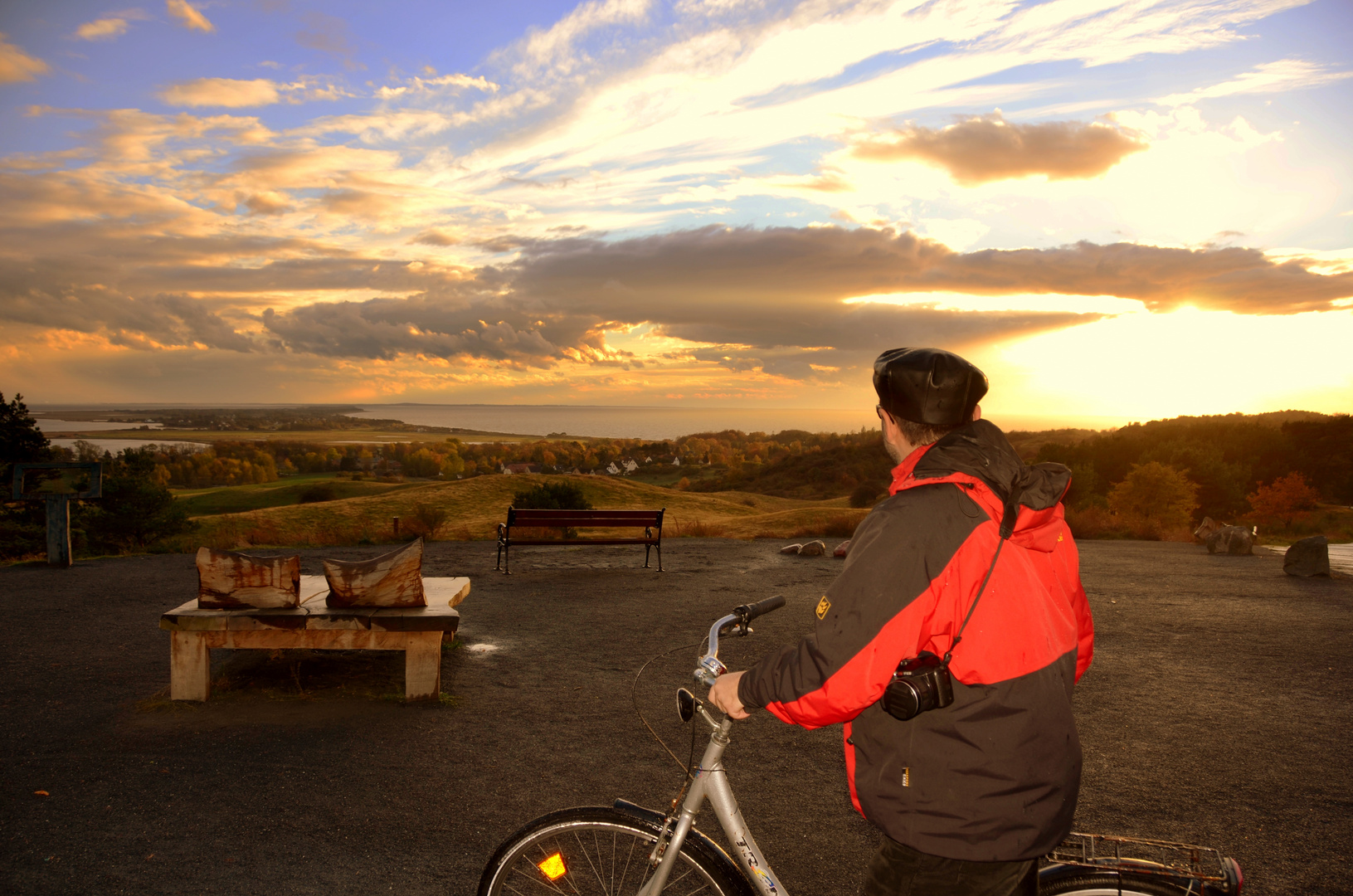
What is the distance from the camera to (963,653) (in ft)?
5.50

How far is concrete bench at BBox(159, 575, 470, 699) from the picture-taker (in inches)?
221

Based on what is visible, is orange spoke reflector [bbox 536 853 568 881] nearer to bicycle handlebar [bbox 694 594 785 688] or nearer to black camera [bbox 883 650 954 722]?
bicycle handlebar [bbox 694 594 785 688]

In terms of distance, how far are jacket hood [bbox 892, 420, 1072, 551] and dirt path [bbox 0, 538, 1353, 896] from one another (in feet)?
8.21

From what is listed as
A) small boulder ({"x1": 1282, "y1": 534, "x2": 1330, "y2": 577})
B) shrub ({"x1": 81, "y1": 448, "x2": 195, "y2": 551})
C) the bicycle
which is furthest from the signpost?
small boulder ({"x1": 1282, "y1": 534, "x2": 1330, "y2": 577})

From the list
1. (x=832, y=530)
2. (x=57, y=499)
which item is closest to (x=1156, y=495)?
(x=832, y=530)

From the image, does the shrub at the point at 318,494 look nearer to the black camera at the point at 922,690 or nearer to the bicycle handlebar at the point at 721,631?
the bicycle handlebar at the point at 721,631

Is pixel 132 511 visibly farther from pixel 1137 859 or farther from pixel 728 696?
pixel 1137 859

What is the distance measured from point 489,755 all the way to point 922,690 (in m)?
3.94

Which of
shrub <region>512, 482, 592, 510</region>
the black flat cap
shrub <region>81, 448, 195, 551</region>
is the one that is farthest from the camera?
shrub <region>512, 482, 592, 510</region>

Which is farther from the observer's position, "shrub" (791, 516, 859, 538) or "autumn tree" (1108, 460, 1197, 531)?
"autumn tree" (1108, 460, 1197, 531)

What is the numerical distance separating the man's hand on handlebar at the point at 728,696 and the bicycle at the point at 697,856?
51 millimetres

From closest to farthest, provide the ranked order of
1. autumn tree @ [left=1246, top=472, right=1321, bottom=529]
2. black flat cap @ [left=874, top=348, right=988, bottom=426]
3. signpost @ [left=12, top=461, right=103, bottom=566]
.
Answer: black flat cap @ [left=874, top=348, right=988, bottom=426]
signpost @ [left=12, top=461, right=103, bottom=566]
autumn tree @ [left=1246, top=472, right=1321, bottom=529]

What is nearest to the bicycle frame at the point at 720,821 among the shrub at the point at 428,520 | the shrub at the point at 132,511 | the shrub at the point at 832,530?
A: the shrub at the point at 428,520

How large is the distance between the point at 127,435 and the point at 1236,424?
173313 mm
